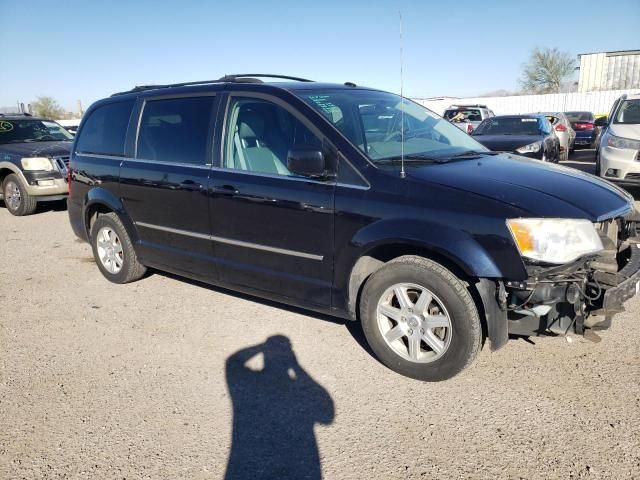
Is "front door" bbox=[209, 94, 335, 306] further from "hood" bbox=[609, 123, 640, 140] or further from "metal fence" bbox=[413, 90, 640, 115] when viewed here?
"metal fence" bbox=[413, 90, 640, 115]

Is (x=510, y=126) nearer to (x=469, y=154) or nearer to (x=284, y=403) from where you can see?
(x=469, y=154)

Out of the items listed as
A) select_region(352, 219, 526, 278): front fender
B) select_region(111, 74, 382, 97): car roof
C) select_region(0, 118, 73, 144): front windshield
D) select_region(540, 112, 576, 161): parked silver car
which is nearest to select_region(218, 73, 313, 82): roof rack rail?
select_region(111, 74, 382, 97): car roof

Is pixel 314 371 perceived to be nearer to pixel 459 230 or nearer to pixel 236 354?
pixel 236 354

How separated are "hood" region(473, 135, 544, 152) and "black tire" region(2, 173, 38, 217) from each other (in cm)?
816

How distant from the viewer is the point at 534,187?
2.92 metres

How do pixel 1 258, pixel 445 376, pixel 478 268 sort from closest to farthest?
pixel 478 268 < pixel 445 376 < pixel 1 258

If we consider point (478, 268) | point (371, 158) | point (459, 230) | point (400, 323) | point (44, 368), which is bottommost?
point (44, 368)

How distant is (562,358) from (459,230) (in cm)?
131

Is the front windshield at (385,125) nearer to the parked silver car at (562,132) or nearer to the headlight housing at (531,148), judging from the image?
the headlight housing at (531,148)

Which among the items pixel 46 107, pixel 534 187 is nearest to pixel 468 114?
pixel 534 187

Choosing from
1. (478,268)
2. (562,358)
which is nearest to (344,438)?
(478,268)

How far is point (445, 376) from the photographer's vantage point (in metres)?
3.03

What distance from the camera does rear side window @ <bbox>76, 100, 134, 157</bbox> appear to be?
187 inches

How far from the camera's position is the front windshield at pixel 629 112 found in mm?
8375
